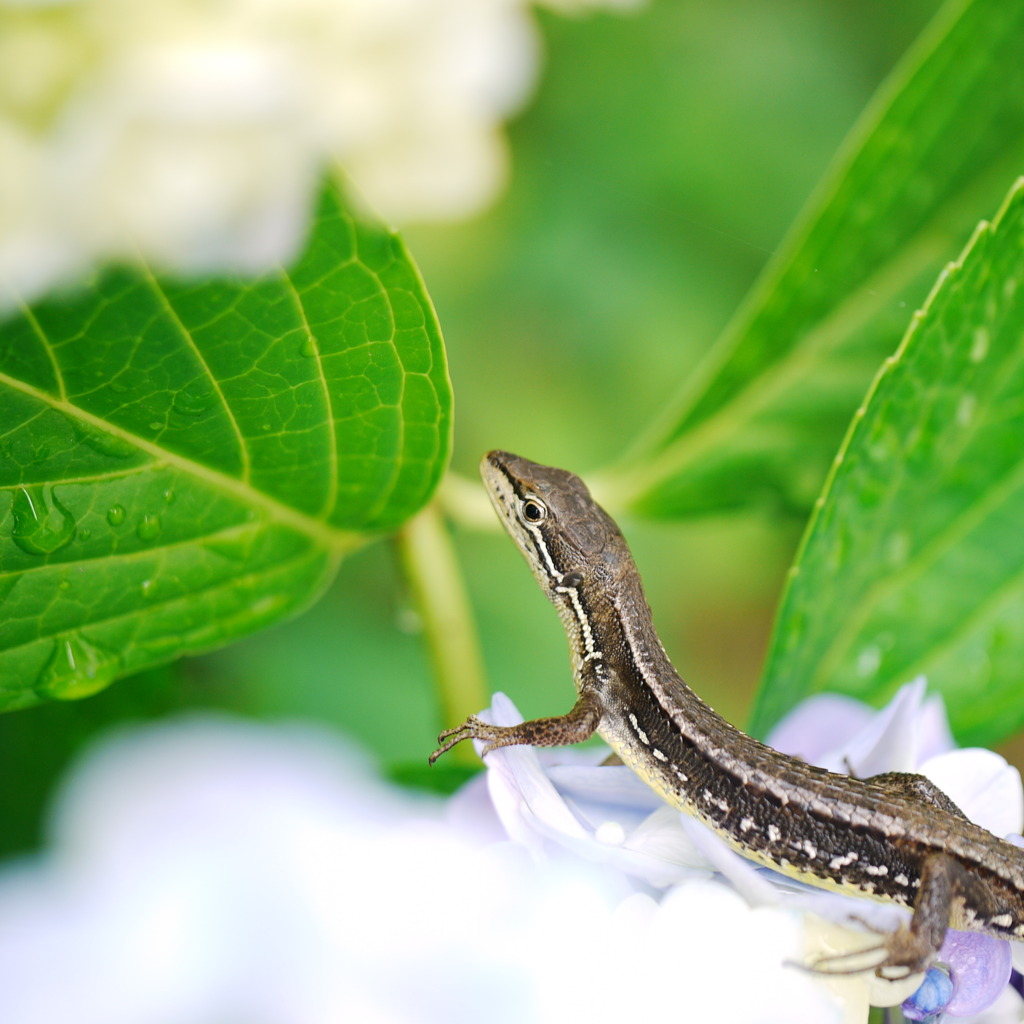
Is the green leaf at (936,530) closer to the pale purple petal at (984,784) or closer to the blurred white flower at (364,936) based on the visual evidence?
the pale purple petal at (984,784)

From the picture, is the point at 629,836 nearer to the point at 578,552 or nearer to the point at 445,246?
the point at 578,552

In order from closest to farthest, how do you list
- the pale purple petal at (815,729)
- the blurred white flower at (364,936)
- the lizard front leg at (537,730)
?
the blurred white flower at (364,936), the lizard front leg at (537,730), the pale purple petal at (815,729)

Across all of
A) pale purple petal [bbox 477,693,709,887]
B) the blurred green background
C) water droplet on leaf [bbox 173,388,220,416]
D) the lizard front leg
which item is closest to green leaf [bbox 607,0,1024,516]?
the blurred green background

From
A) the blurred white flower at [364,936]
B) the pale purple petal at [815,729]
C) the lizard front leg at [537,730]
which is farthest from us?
the pale purple petal at [815,729]

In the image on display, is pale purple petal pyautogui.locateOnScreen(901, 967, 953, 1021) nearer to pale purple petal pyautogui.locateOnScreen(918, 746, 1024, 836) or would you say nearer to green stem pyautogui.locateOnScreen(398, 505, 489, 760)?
pale purple petal pyautogui.locateOnScreen(918, 746, 1024, 836)

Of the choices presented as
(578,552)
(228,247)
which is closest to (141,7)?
(228,247)

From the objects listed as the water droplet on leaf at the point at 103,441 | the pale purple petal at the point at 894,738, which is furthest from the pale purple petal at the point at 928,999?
the water droplet on leaf at the point at 103,441
